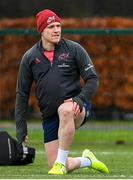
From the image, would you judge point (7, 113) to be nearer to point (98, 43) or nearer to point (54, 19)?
point (98, 43)

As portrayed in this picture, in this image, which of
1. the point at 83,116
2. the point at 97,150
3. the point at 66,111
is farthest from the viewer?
the point at 97,150

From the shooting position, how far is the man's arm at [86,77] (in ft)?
32.9

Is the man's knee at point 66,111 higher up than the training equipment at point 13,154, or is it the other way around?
the man's knee at point 66,111

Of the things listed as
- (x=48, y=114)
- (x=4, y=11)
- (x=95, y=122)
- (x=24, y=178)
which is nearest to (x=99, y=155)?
(x=48, y=114)

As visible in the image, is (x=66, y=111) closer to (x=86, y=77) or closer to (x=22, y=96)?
(x=86, y=77)

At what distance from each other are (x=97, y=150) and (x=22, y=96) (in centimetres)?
459

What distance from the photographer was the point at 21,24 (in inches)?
974

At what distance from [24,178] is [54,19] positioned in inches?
76.4

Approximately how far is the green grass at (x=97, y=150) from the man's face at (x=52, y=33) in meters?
1.38

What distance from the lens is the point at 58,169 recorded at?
9961 millimetres

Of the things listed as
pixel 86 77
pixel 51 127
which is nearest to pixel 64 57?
pixel 86 77

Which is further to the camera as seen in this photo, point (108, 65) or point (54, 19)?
point (108, 65)

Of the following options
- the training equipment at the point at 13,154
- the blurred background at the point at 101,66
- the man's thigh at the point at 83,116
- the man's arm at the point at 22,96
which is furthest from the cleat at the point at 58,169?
the blurred background at the point at 101,66

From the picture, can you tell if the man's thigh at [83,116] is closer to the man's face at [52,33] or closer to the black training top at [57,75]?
the black training top at [57,75]
